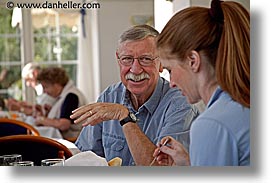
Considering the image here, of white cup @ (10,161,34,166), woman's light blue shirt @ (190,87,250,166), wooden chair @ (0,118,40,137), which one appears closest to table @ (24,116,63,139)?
wooden chair @ (0,118,40,137)

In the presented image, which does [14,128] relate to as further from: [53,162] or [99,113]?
[99,113]

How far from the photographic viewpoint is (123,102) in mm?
1974

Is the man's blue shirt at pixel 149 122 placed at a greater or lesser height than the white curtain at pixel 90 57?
lesser

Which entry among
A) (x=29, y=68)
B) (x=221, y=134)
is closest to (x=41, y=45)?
(x=29, y=68)

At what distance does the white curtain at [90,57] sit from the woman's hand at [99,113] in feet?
0.10

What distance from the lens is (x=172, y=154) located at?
1955 mm

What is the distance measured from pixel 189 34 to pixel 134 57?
190 mm

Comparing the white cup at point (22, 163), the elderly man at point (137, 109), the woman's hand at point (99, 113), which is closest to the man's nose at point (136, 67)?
the elderly man at point (137, 109)

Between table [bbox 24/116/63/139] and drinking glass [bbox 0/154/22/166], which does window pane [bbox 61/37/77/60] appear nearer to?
table [bbox 24/116/63/139]

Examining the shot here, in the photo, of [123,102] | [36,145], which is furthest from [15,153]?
[123,102]

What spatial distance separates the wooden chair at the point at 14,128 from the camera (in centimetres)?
211

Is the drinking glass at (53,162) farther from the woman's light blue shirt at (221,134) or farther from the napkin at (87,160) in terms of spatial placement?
the woman's light blue shirt at (221,134)

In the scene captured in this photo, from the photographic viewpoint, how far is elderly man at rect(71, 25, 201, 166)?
194cm

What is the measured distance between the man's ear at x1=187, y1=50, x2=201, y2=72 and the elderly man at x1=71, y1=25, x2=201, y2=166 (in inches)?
3.9
